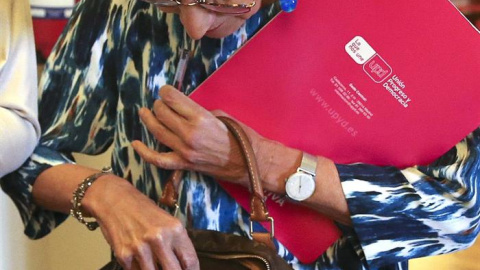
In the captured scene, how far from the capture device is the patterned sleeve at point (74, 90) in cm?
100

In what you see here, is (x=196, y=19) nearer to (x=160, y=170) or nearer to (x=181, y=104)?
(x=181, y=104)

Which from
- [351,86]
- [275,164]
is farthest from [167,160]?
[351,86]

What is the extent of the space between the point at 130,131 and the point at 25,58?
190mm

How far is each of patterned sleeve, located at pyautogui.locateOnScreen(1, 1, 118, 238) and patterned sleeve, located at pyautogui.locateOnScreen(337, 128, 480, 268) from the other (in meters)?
0.41

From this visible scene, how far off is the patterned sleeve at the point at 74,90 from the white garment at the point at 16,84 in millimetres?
72

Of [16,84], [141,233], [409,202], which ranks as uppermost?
[16,84]

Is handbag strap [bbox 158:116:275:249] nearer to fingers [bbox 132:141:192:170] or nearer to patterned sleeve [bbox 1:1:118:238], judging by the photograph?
fingers [bbox 132:141:192:170]

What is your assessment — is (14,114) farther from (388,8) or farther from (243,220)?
(388,8)

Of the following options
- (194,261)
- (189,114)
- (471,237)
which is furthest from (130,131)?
(471,237)

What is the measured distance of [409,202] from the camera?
2.82 ft

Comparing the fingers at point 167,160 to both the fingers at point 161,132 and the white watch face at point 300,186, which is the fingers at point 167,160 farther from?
the white watch face at point 300,186

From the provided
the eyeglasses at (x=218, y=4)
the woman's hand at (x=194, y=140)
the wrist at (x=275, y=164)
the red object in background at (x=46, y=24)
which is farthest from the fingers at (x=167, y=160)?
the red object in background at (x=46, y=24)

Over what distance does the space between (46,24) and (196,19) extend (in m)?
0.66

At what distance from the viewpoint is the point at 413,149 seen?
33.9 inches
